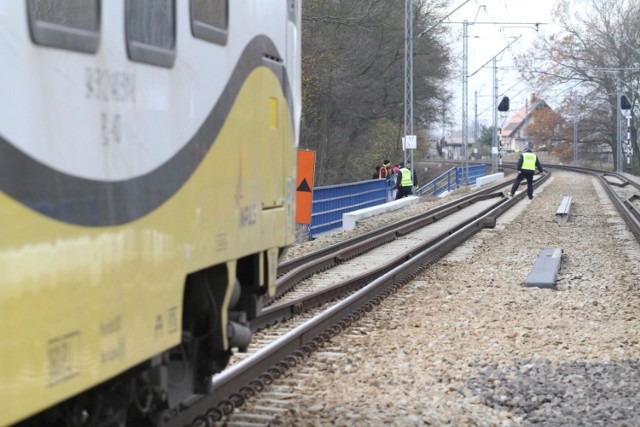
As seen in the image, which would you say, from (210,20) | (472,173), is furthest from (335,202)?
(472,173)

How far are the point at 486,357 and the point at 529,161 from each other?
20.6m

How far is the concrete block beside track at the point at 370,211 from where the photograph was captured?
2238 centimetres

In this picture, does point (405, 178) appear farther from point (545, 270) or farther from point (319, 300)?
point (319, 300)

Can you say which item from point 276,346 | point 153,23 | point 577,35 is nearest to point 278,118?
point 153,23

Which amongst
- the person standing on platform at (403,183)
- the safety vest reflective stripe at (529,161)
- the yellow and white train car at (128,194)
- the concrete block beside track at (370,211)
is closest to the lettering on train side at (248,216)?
the yellow and white train car at (128,194)

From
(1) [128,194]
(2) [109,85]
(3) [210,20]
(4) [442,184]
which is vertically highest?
(3) [210,20]

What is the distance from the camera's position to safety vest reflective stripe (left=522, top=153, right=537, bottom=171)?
27.6m

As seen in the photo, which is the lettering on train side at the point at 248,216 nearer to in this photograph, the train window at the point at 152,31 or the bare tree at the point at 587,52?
the train window at the point at 152,31

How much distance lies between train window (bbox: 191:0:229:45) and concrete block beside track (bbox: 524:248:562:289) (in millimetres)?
8396

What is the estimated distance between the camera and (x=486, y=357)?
7898 millimetres

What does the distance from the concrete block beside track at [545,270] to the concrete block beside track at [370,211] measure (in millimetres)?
7089

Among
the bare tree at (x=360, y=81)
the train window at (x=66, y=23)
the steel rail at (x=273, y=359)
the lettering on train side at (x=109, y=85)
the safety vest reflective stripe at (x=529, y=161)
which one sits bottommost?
the steel rail at (x=273, y=359)

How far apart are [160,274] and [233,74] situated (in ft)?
4.24

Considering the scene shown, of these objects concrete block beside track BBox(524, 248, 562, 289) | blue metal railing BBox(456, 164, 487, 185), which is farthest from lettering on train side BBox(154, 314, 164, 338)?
blue metal railing BBox(456, 164, 487, 185)
